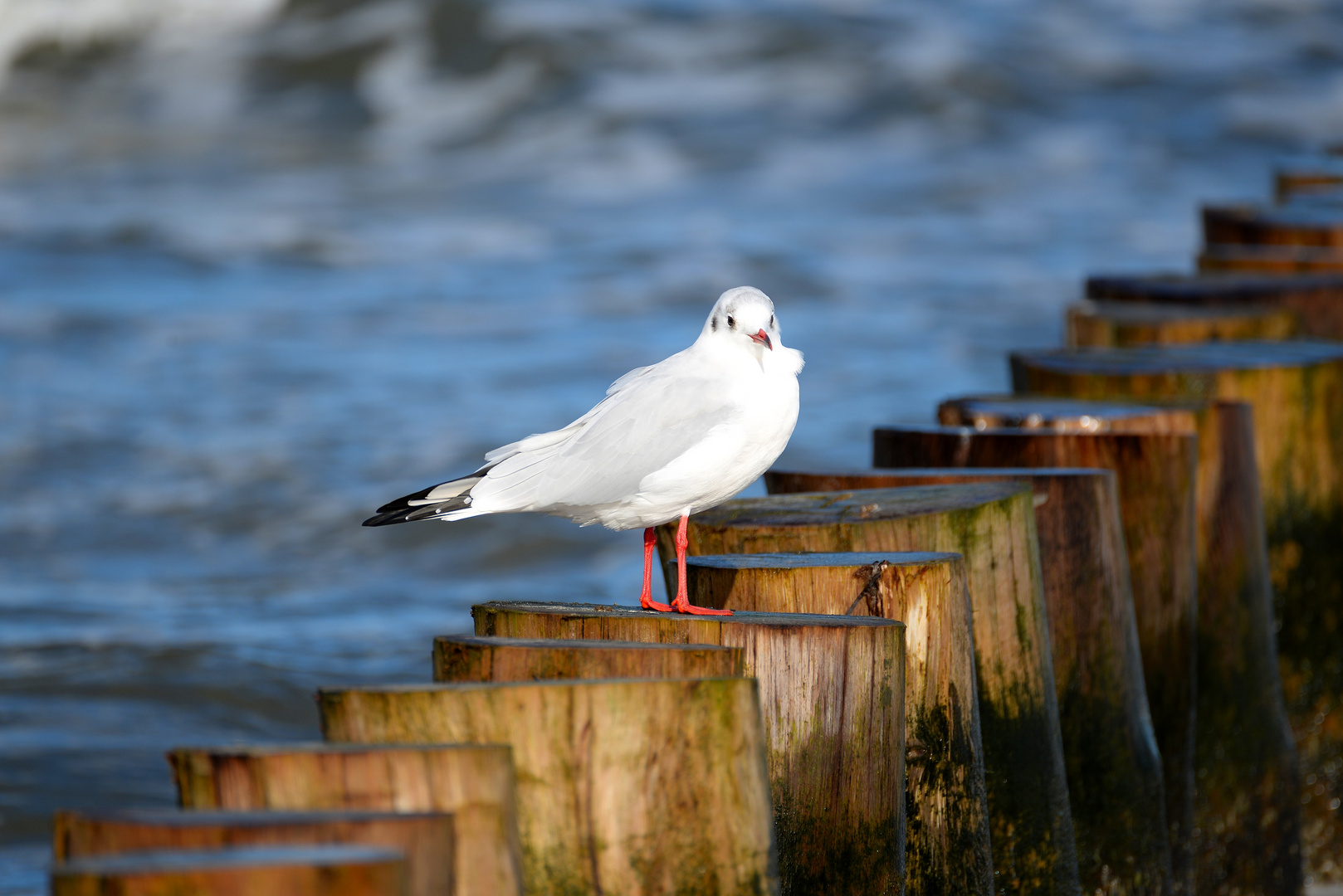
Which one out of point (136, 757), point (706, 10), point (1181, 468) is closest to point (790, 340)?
point (136, 757)

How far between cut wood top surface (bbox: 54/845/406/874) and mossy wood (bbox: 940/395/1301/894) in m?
3.02

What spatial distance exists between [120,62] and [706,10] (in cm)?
763

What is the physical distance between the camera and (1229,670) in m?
4.39

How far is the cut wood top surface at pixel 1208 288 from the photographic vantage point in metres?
6.41

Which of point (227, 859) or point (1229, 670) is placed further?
point (1229, 670)

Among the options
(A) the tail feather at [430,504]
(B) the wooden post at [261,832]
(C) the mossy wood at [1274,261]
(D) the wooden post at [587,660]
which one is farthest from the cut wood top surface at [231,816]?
(C) the mossy wood at [1274,261]

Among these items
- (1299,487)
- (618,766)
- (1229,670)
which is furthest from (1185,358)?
(618,766)

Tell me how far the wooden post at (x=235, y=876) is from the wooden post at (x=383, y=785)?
257mm

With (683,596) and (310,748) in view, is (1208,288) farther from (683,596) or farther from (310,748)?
(310,748)

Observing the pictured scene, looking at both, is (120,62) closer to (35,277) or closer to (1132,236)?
(35,277)

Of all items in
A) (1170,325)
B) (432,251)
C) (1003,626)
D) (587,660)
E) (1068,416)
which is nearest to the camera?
(587,660)

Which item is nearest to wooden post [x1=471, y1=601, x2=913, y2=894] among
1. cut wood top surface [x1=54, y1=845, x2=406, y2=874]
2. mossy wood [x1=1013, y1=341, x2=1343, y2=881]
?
cut wood top surface [x1=54, y1=845, x2=406, y2=874]

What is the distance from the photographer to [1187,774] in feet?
13.8

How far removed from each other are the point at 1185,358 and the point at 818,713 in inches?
117
